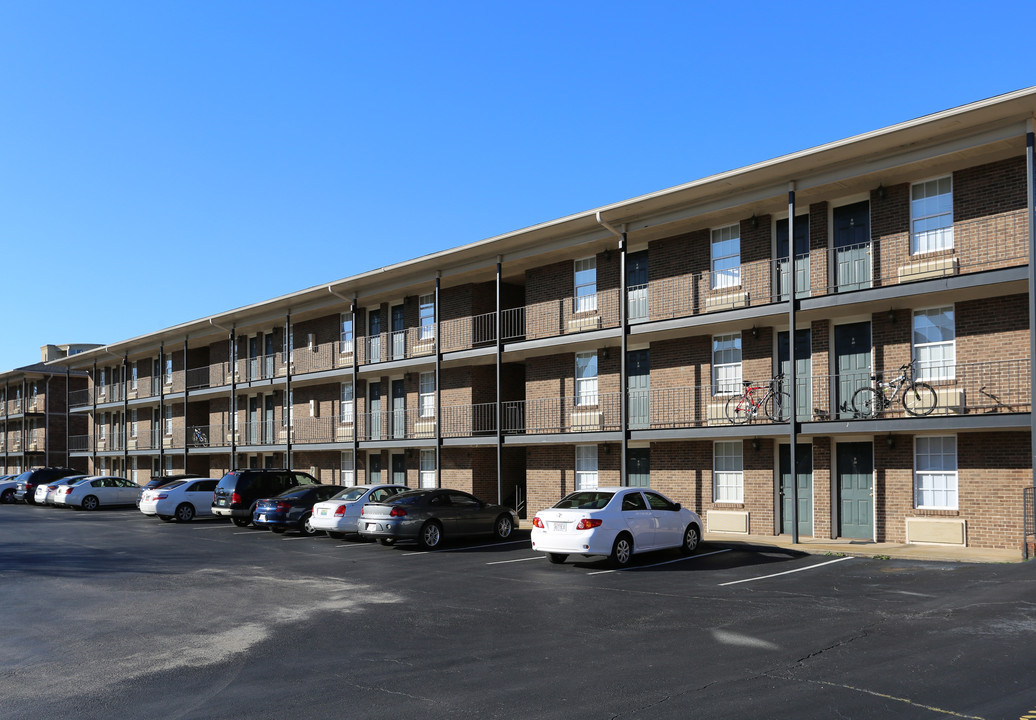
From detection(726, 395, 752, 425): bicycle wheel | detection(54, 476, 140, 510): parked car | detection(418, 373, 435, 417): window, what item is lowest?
detection(54, 476, 140, 510): parked car

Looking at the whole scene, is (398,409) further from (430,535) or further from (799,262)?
(799,262)

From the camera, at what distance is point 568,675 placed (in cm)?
806

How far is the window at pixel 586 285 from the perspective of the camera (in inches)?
1007

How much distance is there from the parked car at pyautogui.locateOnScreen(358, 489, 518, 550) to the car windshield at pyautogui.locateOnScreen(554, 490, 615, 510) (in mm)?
3992

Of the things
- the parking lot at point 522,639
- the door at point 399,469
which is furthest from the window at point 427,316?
the parking lot at point 522,639

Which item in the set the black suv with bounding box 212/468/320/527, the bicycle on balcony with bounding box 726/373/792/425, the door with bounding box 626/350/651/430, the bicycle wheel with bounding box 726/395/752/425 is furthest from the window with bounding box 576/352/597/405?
the black suv with bounding box 212/468/320/527

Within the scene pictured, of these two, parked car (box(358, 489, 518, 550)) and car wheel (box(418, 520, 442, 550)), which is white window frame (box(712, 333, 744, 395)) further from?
car wheel (box(418, 520, 442, 550))

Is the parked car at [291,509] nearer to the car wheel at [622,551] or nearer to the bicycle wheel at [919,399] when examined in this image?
the car wheel at [622,551]

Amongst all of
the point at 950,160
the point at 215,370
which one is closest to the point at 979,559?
the point at 950,160

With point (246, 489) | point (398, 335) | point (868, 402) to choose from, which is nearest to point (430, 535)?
point (246, 489)

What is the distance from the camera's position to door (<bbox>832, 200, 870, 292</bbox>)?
19.8 metres

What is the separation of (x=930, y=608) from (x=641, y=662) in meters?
4.60

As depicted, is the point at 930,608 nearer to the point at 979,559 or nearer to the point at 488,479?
the point at 979,559

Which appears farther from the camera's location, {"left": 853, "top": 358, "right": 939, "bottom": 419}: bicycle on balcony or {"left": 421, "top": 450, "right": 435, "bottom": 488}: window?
{"left": 421, "top": 450, "right": 435, "bottom": 488}: window
